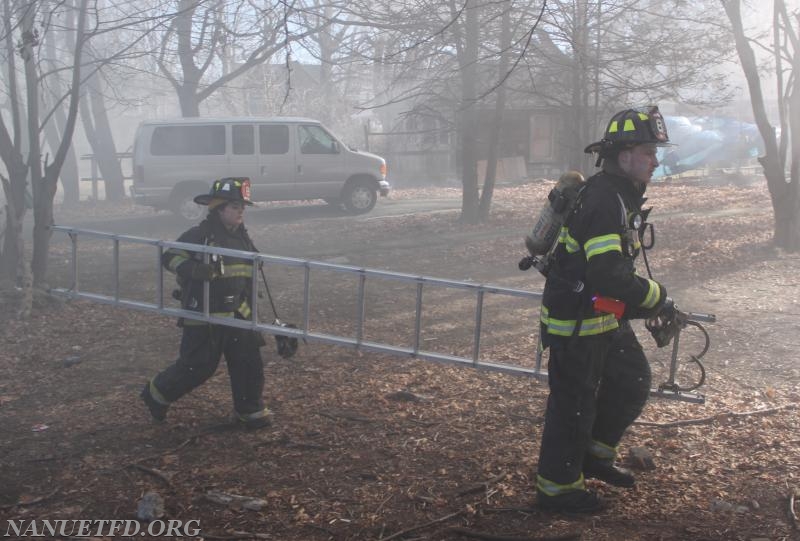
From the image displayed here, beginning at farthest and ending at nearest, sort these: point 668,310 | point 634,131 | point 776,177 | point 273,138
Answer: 1. point 273,138
2. point 776,177
3. point 668,310
4. point 634,131

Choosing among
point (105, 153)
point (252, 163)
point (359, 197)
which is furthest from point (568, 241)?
point (105, 153)

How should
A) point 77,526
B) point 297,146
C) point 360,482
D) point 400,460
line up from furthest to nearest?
point 297,146
point 400,460
point 360,482
point 77,526

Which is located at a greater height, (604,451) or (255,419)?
(604,451)

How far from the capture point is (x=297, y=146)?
15742mm

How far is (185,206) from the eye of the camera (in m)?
15.2

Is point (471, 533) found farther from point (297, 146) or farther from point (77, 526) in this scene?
point (297, 146)

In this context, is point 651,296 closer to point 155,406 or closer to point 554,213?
point 554,213

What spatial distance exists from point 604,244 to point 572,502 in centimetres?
122

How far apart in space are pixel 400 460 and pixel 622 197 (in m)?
1.89

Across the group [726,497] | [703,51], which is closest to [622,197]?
[726,497]

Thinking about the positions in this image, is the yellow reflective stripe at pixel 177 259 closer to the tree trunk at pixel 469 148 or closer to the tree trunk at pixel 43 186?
the tree trunk at pixel 43 186

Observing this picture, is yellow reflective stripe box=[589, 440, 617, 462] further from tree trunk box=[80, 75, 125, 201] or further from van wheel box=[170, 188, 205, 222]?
tree trunk box=[80, 75, 125, 201]

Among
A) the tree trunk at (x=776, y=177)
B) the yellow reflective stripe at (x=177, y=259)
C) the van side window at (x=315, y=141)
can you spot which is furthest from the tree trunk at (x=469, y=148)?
the yellow reflective stripe at (x=177, y=259)

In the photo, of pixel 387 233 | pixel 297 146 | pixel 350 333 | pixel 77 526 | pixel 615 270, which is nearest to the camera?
pixel 615 270
